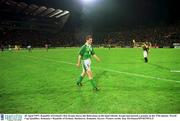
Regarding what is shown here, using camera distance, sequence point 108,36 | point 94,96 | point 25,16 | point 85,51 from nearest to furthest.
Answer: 1. point 94,96
2. point 85,51
3. point 108,36
4. point 25,16

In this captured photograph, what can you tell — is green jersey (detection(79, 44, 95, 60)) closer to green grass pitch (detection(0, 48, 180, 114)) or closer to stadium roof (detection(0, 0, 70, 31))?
green grass pitch (detection(0, 48, 180, 114))

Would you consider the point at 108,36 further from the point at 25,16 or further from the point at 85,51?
the point at 85,51

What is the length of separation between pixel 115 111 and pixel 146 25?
16.0 metres

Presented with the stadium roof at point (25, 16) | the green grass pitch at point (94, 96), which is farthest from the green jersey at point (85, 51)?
the stadium roof at point (25, 16)

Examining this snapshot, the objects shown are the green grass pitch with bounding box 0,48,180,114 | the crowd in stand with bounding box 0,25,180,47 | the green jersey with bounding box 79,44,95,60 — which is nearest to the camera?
the green grass pitch with bounding box 0,48,180,114

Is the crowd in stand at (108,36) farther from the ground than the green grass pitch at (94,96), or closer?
farther from the ground

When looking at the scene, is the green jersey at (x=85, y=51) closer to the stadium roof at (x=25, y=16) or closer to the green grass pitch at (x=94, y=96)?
the green grass pitch at (x=94, y=96)

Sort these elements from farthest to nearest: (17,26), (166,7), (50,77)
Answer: (17,26)
(166,7)
(50,77)

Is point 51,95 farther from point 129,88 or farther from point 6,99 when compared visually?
point 129,88

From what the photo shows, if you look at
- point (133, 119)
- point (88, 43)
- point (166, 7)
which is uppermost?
point (166, 7)

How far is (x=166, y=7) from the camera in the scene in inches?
687

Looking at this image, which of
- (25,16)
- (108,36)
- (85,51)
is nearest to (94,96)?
(85,51)

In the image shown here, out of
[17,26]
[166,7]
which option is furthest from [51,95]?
[17,26]

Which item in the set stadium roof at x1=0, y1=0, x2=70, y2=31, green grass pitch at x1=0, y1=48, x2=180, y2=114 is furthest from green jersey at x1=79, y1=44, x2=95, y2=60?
stadium roof at x1=0, y1=0, x2=70, y2=31
